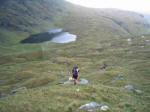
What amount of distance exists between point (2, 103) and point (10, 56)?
150 metres

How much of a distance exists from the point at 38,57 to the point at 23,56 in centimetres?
1168

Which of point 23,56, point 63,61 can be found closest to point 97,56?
point 63,61

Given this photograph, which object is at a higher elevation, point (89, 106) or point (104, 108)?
point (89, 106)

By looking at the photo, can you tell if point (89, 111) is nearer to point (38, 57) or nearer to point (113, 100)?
point (113, 100)

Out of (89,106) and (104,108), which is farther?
(89,106)

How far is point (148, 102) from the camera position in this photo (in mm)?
41719

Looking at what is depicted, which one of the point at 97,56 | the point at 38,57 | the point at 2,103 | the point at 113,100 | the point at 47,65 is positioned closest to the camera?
the point at 2,103

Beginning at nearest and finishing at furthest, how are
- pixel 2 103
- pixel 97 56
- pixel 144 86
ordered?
pixel 2 103
pixel 144 86
pixel 97 56

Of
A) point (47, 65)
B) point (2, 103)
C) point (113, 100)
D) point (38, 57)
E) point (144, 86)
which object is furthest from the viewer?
point (38, 57)

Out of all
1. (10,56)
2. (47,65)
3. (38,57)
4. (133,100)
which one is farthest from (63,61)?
(133,100)

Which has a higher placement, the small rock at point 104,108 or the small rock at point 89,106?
the small rock at point 89,106

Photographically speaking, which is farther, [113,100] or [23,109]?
[113,100]

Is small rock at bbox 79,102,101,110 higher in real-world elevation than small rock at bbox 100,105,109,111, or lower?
higher

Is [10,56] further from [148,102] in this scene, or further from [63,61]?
[148,102]
